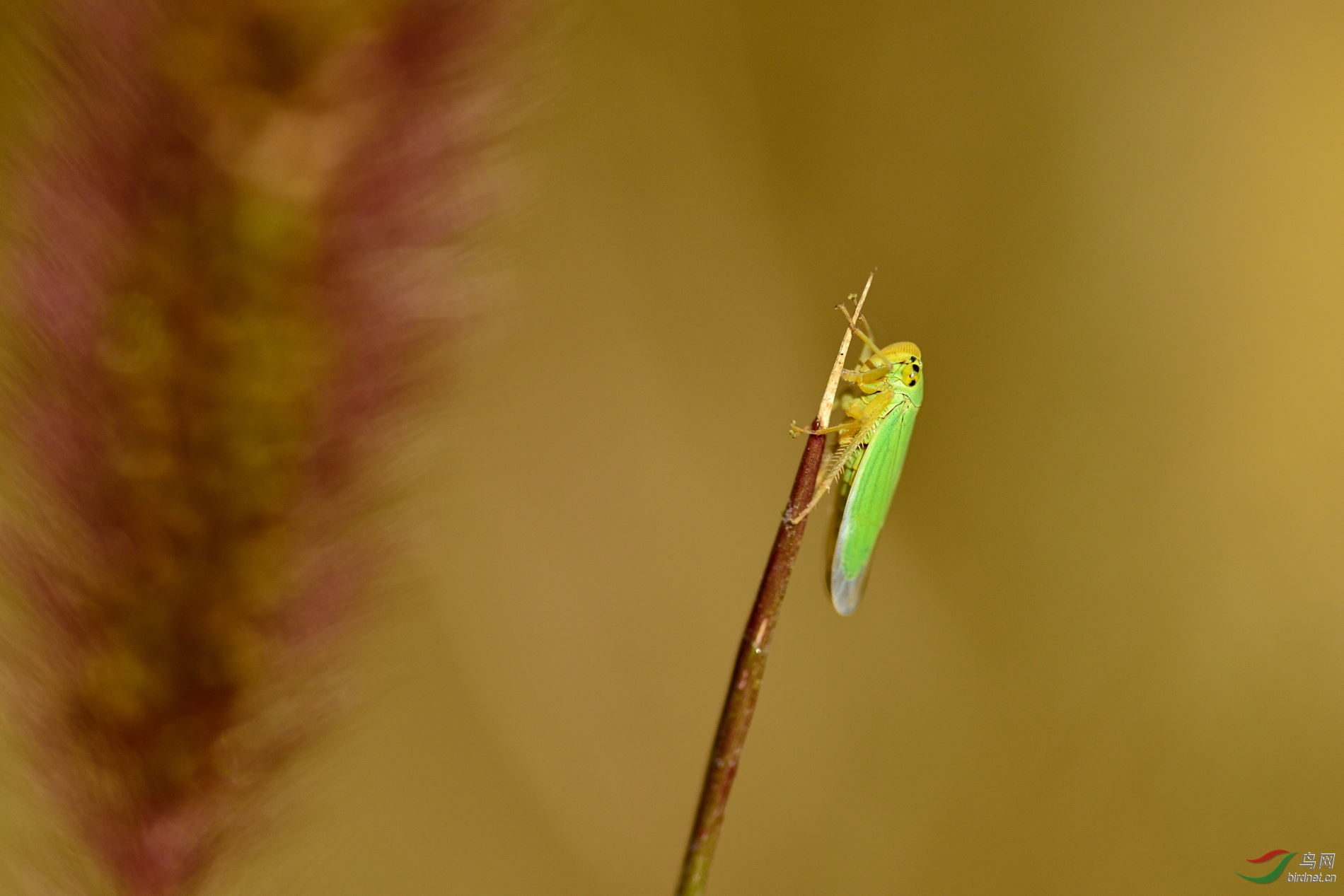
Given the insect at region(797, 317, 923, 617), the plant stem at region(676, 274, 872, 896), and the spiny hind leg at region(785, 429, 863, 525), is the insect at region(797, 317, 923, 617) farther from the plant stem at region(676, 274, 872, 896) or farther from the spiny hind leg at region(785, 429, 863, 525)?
the plant stem at region(676, 274, 872, 896)

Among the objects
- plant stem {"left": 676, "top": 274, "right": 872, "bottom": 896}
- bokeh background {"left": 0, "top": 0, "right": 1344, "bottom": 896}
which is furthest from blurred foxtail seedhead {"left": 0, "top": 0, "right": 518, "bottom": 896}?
bokeh background {"left": 0, "top": 0, "right": 1344, "bottom": 896}

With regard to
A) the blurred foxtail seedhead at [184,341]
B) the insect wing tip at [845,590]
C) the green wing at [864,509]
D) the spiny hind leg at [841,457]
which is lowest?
the insect wing tip at [845,590]

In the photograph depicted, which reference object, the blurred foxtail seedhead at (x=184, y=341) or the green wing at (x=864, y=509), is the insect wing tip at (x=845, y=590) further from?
the blurred foxtail seedhead at (x=184, y=341)

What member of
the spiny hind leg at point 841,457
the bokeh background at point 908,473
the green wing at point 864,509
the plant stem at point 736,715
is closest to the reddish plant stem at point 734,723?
the plant stem at point 736,715

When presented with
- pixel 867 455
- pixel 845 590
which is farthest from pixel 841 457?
pixel 845 590

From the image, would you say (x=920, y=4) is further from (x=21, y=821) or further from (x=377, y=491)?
(x=21, y=821)
